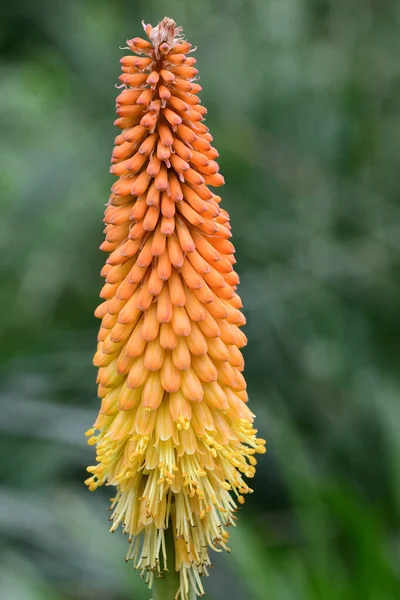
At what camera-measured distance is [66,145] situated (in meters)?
8.33

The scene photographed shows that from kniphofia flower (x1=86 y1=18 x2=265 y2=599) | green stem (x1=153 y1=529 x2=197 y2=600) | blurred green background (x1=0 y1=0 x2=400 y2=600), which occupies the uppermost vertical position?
blurred green background (x1=0 y1=0 x2=400 y2=600)

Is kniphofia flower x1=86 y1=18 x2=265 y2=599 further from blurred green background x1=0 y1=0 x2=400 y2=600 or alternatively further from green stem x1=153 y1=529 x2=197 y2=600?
blurred green background x1=0 y1=0 x2=400 y2=600

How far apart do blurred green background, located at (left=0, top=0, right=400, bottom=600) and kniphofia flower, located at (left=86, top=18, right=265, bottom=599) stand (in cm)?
317

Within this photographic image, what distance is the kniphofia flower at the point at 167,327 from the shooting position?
9.58ft

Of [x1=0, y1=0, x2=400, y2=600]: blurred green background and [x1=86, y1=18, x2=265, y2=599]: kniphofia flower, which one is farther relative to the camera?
[x1=0, y1=0, x2=400, y2=600]: blurred green background

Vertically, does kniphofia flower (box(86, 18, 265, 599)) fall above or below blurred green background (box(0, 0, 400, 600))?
below

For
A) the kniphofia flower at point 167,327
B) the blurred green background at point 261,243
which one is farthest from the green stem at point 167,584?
the blurred green background at point 261,243

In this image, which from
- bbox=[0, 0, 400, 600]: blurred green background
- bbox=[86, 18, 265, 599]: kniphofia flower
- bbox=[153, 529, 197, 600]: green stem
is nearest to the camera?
bbox=[153, 529, 197, 600]: green stem

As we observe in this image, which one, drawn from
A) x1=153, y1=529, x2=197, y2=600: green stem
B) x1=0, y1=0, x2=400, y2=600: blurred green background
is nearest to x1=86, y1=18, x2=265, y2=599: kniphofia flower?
x1=153, y1=529, x2=197, y2=600: green stem

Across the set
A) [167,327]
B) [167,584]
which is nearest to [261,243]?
[167,327]

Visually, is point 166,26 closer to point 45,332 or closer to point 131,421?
point 131,421

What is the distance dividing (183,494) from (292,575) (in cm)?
302

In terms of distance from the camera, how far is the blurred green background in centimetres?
682

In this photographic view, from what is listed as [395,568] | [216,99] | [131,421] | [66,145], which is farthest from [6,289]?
[131,421]
